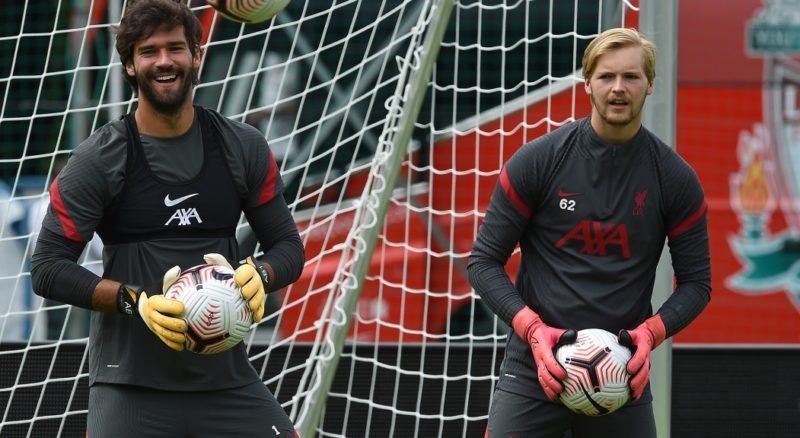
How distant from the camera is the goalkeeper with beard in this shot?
3.09 metres

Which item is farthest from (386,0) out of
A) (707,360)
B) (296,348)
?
(707,360)

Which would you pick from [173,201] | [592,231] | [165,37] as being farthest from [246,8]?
[592,231]

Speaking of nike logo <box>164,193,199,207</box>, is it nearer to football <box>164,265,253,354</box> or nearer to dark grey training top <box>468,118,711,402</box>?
football <box>164,265,253,354</box>

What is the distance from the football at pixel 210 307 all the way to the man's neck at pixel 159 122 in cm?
38

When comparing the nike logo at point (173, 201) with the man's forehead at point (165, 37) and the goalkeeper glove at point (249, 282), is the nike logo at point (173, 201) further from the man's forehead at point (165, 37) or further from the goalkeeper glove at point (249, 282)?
the man's forehead at point (165, 37)

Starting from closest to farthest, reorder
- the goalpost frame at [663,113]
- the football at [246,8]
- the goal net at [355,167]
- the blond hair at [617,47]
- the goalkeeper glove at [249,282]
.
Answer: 1. the goalkeeper glove at [249,282]
2. the blond hair at [617,47]
3. the football at [246,8]
4. the goalpost frame at [663,113]
5. the goal net at [355,167]

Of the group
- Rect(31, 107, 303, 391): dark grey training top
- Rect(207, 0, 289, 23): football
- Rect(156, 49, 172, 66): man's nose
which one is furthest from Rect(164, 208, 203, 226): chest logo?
Rect(207, 0, 289, 23): football

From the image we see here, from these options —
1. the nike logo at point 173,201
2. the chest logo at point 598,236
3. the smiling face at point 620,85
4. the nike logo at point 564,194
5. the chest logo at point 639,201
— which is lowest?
the chest logo at point 598,236

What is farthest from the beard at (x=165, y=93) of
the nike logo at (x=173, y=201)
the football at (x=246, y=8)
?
the football at (x=246, y=8)

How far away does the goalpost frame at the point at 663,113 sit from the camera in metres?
3.89

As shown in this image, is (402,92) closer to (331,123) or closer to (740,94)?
(331,123)

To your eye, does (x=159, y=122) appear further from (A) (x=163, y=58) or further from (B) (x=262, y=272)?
(B) (x=262, y=272)

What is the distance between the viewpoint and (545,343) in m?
3.17

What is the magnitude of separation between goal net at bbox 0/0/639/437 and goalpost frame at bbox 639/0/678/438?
68 cm
